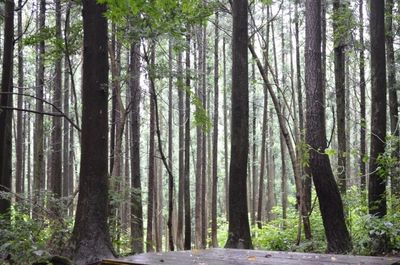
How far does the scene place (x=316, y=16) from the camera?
932cm

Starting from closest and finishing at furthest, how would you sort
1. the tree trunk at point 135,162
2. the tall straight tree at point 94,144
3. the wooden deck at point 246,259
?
the wooden deck at point 246,259
the tall straight tree at point 94,144
the tree trunk at point 135,162

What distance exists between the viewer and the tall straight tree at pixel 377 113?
9289mm

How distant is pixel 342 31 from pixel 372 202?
5.64 metres

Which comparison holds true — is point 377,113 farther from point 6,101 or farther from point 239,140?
point 6,101

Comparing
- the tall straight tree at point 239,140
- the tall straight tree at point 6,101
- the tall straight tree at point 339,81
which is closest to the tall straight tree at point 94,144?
the tall straight tree at point 239,140

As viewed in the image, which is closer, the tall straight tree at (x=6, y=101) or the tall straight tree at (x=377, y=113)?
the tall straight tree at (x=377, y=113)

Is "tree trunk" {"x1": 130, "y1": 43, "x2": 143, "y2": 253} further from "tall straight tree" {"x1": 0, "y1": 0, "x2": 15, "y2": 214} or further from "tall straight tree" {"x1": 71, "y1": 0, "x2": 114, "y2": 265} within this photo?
"tall straight tree" {"x1": 71, "y1": 0, "x2": 114, "y2": 265}

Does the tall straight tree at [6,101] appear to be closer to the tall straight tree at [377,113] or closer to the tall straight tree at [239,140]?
the tall straight tree at [239,140]

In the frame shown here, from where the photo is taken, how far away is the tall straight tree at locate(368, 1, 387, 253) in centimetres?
929

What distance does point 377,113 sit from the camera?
31.3 feet

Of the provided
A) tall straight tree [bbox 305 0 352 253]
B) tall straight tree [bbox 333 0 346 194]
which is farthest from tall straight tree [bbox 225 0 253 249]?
tall straight tree [bbox 333 0 346 194]

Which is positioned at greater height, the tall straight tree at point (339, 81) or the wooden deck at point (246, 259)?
the tall straight tree at point (339, 81)

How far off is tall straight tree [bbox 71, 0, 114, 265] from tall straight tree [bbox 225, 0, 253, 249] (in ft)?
9.50

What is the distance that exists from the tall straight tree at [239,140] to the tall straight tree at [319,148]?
129 centimetres
